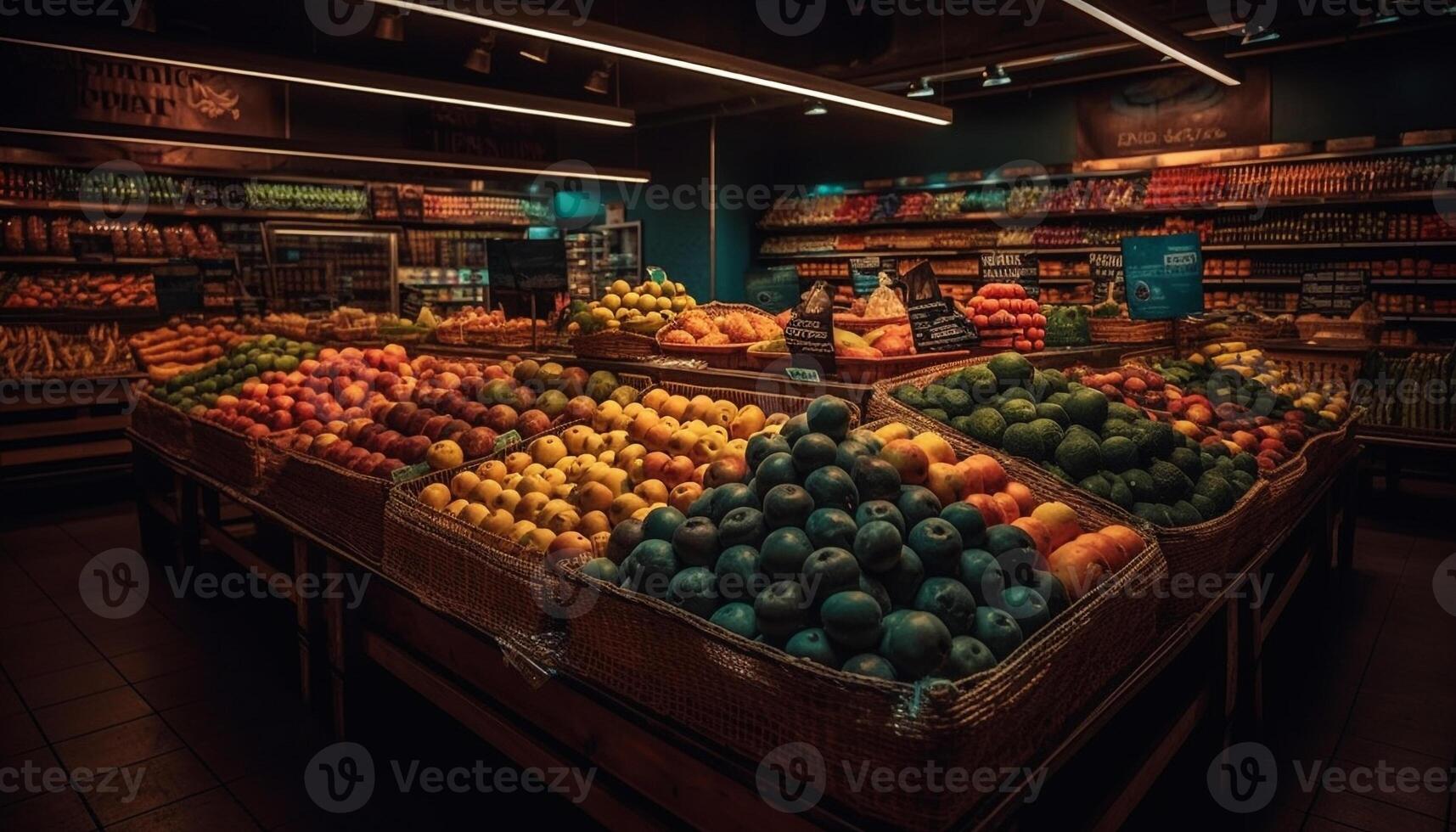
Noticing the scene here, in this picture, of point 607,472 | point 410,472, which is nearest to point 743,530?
point 607,472

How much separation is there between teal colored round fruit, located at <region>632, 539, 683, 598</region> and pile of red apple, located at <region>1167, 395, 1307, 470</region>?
204 cm

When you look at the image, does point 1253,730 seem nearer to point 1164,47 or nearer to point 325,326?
point 1164,47

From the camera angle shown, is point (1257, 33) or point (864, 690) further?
Result: point (1257, 33)

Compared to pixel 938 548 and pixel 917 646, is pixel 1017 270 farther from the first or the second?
pixel 917 646

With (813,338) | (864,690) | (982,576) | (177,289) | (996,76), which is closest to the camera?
(864,690)

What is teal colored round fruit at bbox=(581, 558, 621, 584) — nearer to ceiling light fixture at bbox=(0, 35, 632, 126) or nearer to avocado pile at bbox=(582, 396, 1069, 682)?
avocado pile at bbox=(582, 396, 1069, 682)

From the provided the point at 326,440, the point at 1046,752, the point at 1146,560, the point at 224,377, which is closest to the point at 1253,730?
the point at 1146,560

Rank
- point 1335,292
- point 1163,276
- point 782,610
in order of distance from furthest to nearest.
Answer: point 1335,292 < point 1163,276 < point 782,610

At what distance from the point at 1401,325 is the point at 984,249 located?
12.2ft

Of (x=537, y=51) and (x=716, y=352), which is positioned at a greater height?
(x=537, y=51)

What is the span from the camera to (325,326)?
20.7 ft

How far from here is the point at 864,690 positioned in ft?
4.42

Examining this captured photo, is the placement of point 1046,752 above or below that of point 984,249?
below

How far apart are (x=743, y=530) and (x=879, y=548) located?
1.00ft
